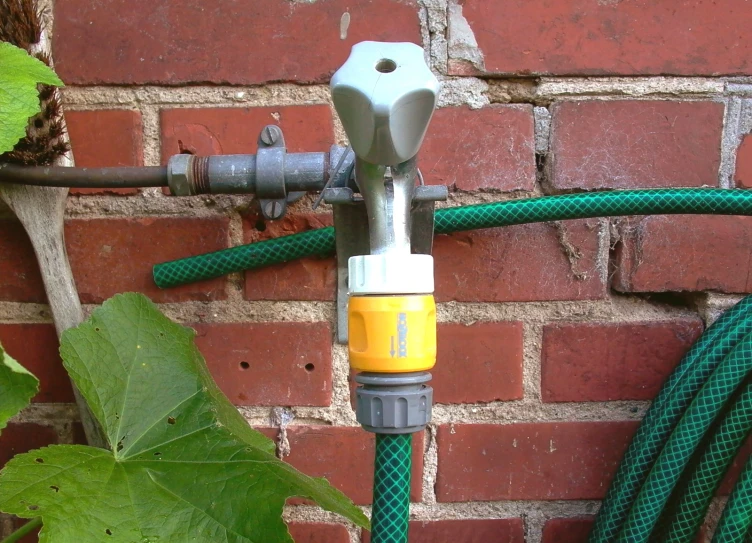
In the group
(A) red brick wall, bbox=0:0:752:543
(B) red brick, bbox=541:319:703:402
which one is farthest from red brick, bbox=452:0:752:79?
(B) red brick, bbox=541:319:703:402

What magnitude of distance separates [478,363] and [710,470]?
20cm

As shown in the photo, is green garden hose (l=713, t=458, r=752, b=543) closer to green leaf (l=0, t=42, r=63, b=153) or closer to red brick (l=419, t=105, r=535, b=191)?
red brick (l=419, t=105, r=535, b=191)

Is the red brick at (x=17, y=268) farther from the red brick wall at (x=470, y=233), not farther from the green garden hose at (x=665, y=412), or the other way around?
the green garden hose at (x=665, y=412)

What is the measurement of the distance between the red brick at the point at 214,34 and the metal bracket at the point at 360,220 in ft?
0.56

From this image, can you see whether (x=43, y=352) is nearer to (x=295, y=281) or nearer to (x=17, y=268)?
(x=17, y=268)

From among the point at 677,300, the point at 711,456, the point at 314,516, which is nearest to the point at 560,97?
Result: the point at 677,300

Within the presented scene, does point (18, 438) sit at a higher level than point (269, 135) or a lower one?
lower

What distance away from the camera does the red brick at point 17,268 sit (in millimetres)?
563

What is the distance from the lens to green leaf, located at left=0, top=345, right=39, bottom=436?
38cm

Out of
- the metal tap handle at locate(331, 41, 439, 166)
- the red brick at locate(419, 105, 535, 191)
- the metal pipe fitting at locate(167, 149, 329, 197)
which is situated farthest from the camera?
the red brick at locate(419, 105, 535, 191)

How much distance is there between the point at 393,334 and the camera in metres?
0.36

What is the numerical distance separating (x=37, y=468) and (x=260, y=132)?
31 cm

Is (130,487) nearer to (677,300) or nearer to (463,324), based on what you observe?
(463,324)

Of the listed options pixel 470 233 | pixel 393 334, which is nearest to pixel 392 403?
pixel 393 334
